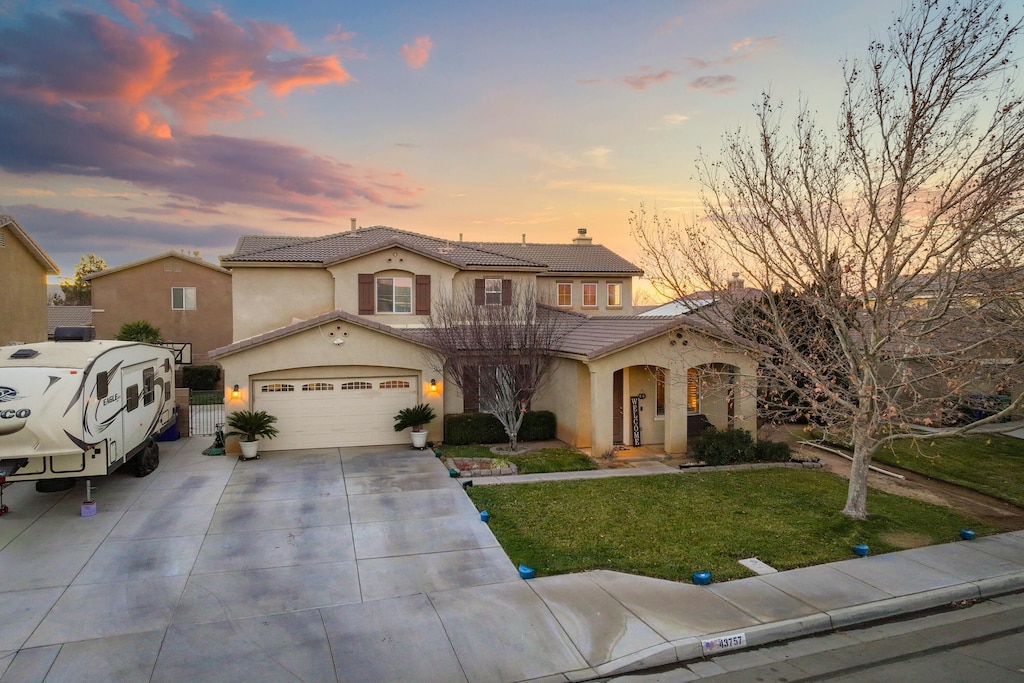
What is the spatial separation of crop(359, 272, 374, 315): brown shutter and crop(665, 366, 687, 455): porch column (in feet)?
36.3

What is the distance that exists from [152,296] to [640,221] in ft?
104

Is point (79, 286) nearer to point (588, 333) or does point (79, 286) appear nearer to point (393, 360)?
point (393, 360)

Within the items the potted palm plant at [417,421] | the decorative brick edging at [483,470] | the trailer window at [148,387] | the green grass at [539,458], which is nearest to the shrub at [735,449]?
the green grass at [539,458]

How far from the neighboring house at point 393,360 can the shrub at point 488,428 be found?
45cm

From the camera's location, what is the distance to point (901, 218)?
10227 mm

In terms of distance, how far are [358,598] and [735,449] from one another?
38.7 feet

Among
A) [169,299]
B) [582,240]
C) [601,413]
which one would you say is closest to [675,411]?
[601,413]

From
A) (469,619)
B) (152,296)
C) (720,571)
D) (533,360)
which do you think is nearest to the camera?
(469,619)

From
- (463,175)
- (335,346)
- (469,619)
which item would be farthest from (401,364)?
(469,619)

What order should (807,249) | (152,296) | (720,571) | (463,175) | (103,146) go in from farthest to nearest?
(152,296) → (463,175) → (103,146) → (807,249) → (720,571)

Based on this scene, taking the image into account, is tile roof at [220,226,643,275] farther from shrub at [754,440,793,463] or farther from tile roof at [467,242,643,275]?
shrub at [754,440,793,463]

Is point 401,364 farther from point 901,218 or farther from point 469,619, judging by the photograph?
point 901,218

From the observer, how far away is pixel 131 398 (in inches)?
522

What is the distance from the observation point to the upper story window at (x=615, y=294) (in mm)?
27750
